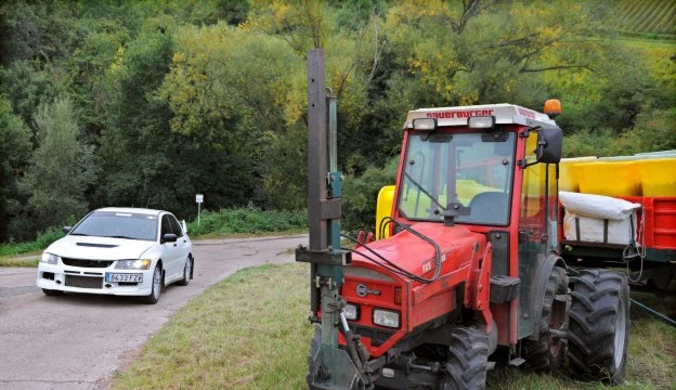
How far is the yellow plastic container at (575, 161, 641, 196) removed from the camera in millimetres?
8617

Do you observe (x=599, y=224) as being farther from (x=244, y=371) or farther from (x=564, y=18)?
(x=564, y=18)

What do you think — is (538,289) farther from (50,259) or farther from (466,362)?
(50,259)

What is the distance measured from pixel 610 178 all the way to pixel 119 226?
807cm

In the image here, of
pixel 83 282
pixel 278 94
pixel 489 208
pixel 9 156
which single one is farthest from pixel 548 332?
pixel 9 156

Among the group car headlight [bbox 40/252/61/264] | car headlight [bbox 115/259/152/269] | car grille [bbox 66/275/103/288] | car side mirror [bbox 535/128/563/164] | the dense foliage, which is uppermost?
the dense foliage

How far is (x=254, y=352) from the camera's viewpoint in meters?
6.96

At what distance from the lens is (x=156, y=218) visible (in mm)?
11188

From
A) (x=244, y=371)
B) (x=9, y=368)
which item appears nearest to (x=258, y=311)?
(x=244, y=371)

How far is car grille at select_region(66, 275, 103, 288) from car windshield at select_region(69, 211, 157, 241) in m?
1.18

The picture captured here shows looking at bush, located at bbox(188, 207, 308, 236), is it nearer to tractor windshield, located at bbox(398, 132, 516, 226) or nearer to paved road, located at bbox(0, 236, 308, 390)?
paved road, located at bbox(0, 236, 308, 390)

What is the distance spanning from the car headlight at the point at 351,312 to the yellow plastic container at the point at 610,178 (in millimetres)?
5706

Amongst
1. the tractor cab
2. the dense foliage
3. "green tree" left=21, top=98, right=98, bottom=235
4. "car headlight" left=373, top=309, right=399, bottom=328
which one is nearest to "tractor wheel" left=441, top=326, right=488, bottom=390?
"car headlight" left=373, top=309, right=399, bottom=328

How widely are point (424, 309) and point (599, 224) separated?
4866 mm

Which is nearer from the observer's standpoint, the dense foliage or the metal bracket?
the metal bracket
